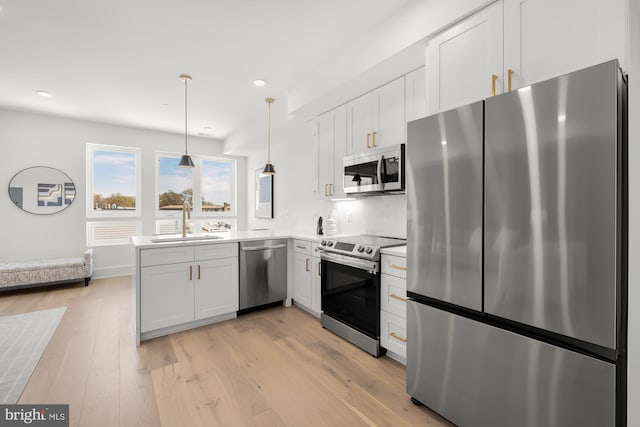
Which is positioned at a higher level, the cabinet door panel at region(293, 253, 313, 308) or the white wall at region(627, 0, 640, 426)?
the white wall at region(627, 0, 640, 426)

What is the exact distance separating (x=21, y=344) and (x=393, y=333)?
3310 millimetres

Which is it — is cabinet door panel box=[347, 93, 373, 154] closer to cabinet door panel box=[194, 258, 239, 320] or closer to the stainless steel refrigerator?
the stainless steel refrigerator

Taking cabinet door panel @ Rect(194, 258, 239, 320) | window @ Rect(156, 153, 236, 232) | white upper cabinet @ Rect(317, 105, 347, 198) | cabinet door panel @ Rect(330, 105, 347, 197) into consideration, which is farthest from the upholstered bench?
cabinet door panel @ Rect(330, 105, 347, 197)

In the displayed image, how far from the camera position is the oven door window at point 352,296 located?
2.43 meters

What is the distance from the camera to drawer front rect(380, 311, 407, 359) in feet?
7.27

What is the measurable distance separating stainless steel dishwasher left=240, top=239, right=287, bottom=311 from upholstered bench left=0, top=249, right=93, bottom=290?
301 cm

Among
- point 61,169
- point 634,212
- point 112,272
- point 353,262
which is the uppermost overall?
point 61,169

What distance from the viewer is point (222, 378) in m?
2.13

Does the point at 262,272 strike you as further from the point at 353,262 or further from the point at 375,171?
the point at 375,171

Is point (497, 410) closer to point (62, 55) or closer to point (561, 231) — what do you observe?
point (561, 231)

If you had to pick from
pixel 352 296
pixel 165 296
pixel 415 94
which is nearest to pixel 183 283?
pixel 165 296

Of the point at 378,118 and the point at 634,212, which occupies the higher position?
the point at 378,118

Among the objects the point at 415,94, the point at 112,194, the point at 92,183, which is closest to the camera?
the point at 415,94

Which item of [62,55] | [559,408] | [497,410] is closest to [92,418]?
[497,410]
